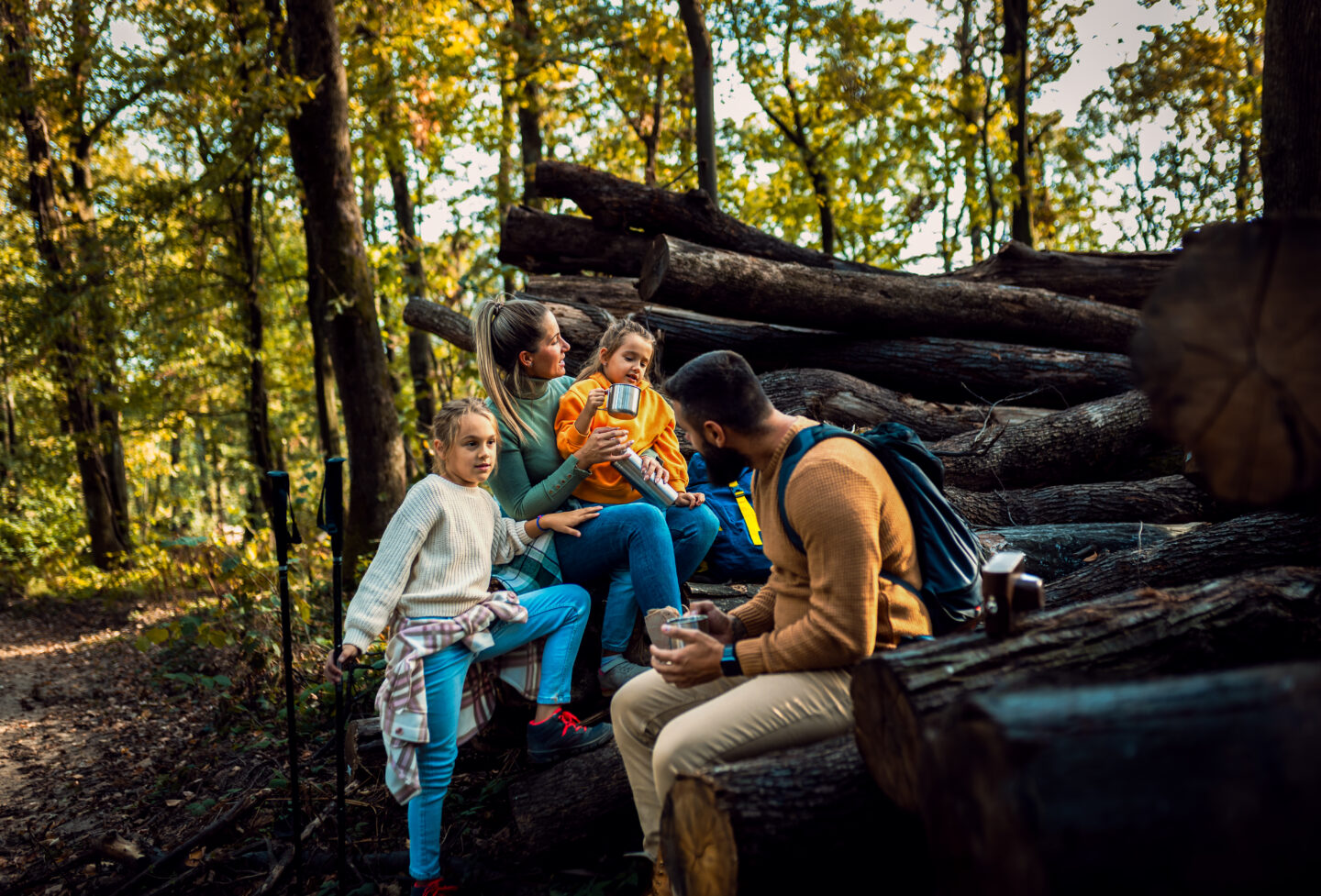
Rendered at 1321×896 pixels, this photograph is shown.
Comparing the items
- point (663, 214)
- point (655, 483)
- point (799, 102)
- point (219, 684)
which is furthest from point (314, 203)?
point (799, 102)

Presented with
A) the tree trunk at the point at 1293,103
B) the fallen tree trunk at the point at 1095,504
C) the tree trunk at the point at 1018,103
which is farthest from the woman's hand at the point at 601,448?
the tree trunk at the point at 1018,103

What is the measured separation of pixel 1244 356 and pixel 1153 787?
87 cm

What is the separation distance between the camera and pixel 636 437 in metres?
4.22

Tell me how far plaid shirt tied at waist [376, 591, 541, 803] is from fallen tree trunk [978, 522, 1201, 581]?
2613 mm

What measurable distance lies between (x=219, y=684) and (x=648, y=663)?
3607 millimetres

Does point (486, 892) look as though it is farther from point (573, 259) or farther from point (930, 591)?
point (573, 259)

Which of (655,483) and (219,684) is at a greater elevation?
(655,483)

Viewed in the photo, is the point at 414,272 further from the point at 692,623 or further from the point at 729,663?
Answer: the point at 729,663

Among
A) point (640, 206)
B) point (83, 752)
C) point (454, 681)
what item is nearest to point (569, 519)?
point (454, 681)

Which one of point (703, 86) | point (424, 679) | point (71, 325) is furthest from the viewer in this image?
point (71, 325)

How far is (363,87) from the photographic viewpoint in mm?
12289

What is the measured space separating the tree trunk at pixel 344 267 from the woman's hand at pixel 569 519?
15.0ft

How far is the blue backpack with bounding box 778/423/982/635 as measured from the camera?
104 inches

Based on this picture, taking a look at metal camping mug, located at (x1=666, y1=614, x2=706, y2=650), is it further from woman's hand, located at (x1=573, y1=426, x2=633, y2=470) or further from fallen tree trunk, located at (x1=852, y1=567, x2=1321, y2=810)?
woman's hand, located at (x1=573, y1=426, x2=633, y2=470)
